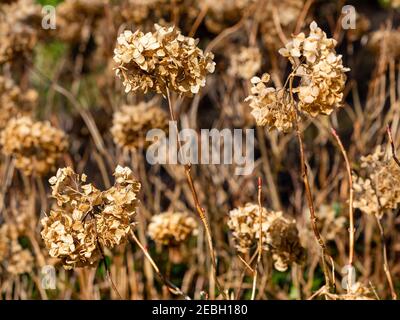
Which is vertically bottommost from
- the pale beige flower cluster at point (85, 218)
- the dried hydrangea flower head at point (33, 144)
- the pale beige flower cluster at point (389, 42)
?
the pale beige flower cluster at point (85, 218)

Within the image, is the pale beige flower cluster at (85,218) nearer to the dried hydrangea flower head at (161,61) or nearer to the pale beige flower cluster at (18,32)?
the dried hydrangea flower head at (161,61)

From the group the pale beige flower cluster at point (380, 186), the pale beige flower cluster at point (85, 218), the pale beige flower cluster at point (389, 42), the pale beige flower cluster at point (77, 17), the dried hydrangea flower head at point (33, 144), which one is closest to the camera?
the pale beige flower cluster at point (85, 218)

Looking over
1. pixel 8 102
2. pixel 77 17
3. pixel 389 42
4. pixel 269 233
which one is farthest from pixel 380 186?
pixel 77 17

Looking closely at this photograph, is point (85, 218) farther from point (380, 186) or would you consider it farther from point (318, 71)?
point (380, 186)

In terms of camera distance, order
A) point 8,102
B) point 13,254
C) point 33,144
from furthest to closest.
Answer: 1. point 8,102
2. point 13,254
3. point 33,144

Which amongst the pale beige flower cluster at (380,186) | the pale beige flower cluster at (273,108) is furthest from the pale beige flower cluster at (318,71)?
the pale beige flower cluster at (380,186)
